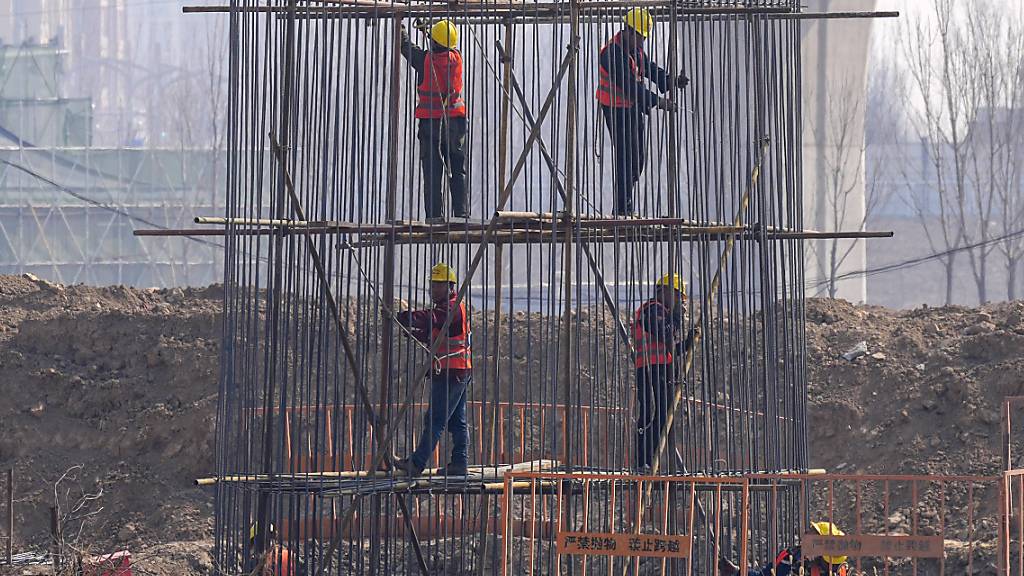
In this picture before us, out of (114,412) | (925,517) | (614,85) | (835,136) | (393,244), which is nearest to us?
(393,244)

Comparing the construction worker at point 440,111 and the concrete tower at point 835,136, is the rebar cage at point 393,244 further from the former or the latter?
the concrete tower at point 835,136

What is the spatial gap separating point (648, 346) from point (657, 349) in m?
0.08

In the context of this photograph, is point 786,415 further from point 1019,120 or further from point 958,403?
point 1019,120

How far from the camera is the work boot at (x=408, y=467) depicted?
10383mm

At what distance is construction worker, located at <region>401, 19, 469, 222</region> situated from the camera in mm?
11203

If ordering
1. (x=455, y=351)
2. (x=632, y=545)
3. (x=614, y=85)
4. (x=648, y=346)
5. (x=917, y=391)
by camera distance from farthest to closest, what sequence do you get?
(x=917, y=391)
(x=614, y=85)
(x=648, y=346)
(x=455, y=351)
(x=632, y=545)

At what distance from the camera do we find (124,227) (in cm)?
4075

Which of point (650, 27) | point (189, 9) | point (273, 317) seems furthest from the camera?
point (650, 27)

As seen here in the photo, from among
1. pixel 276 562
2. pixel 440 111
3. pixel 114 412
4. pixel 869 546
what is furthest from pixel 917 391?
pixel 276 562

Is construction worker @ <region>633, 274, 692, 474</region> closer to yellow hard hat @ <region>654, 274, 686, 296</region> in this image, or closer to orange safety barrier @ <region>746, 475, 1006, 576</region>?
yellow hard hat @ <region>654, 274, 686, 296</region>

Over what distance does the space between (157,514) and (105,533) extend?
22.3 inches

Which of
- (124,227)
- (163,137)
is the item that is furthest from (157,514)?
(163,137)

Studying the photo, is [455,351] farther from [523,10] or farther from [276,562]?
[523,10]

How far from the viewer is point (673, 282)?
10992 mm
